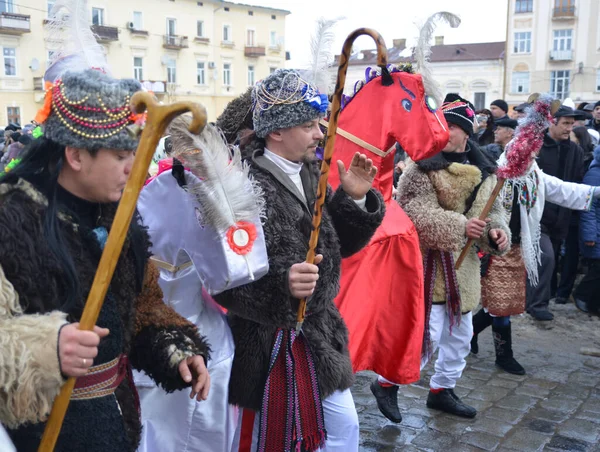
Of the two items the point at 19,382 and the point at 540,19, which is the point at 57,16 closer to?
the point at 19,382

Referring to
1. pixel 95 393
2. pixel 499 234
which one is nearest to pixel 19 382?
pixel 95 393

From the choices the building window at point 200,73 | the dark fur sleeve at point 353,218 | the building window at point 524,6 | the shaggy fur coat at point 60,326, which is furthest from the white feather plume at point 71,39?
the building window at point 524,6

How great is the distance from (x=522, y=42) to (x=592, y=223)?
40.9 meters

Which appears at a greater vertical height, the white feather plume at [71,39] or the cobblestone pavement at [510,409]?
the white feather plume at [71,39]

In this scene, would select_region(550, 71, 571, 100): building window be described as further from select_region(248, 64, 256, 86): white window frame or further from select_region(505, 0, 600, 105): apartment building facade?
select_region(248, 64, 256, 86): white window frame

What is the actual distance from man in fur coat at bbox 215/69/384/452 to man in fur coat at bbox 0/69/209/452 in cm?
61

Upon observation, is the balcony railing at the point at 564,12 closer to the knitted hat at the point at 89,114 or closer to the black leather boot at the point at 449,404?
the black leather boot at the point at 449,404

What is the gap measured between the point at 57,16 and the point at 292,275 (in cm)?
123

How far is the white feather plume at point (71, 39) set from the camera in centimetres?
224

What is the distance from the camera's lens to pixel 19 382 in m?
1.66

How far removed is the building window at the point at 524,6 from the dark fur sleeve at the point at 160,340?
46.4 m

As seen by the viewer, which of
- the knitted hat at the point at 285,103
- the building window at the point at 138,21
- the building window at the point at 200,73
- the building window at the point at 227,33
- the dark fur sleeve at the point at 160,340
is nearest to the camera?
the dark fur sleeve at the point at 160,340

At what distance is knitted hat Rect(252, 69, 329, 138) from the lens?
2838 millimetres

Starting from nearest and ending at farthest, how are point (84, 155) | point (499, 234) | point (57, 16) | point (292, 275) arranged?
1. point (84, 155)
2. point (57, 16)
3. point (292, 275)
4. point (499, 234)
